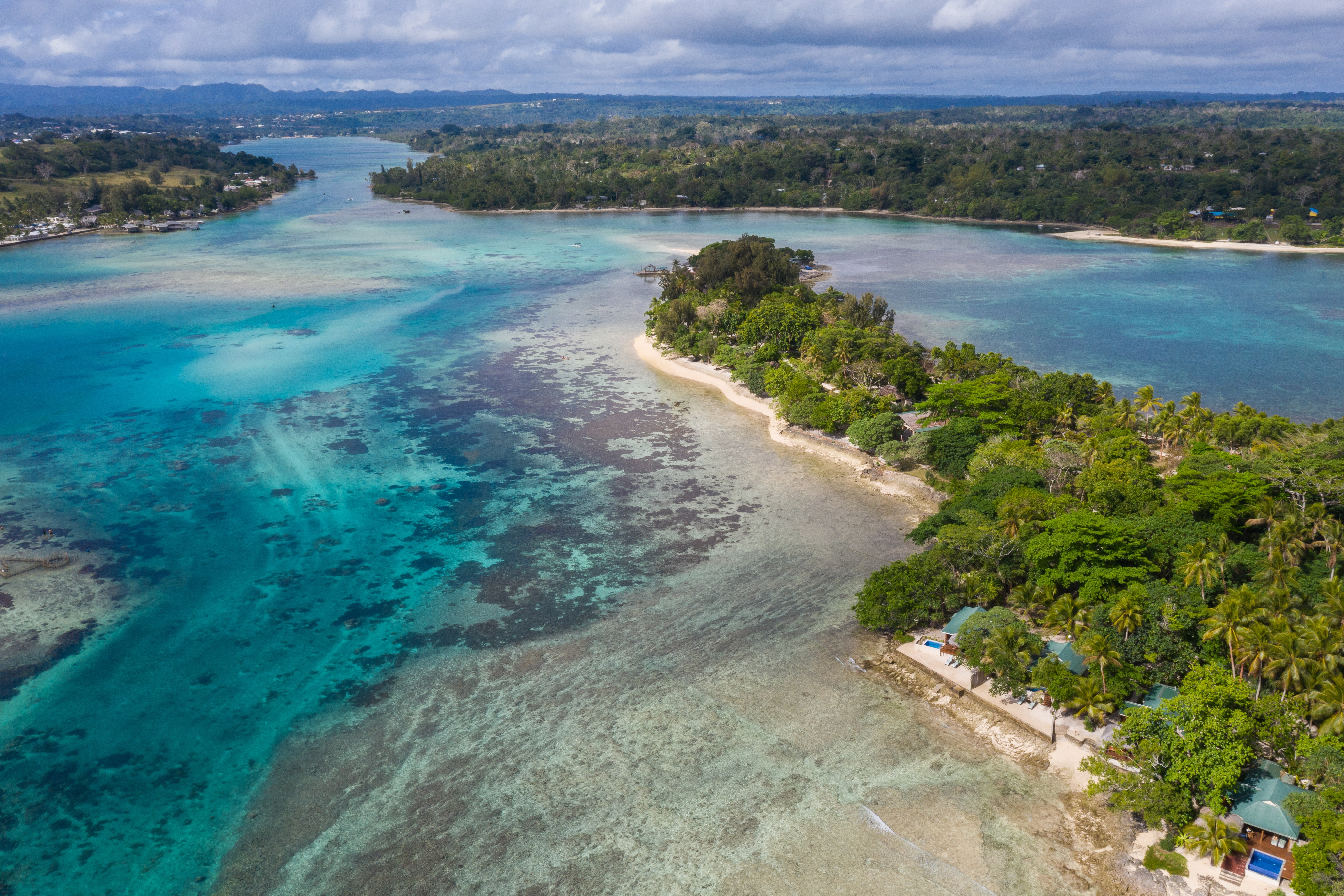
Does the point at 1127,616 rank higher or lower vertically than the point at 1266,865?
higher

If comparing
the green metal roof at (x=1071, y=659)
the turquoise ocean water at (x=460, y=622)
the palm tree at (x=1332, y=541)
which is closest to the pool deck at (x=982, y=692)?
the green metal roof at (x=1071, y=659)

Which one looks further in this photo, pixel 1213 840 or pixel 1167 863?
pixel 1167 863

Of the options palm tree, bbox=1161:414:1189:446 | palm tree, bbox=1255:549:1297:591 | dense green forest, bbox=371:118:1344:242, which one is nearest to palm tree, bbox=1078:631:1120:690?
palm tree, bbox=1255:549:1297:591

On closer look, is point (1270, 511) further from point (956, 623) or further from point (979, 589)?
point (956, 623)

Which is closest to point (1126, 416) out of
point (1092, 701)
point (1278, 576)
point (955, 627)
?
point (1278, 576)

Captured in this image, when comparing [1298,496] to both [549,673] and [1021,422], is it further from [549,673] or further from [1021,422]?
[549,673]

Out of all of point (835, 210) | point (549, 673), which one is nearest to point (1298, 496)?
point (549, 673)
